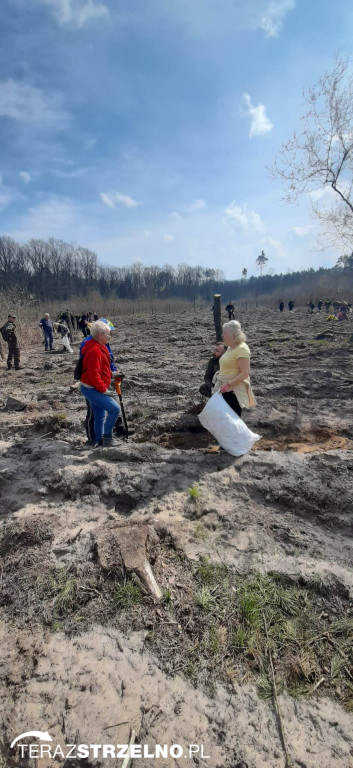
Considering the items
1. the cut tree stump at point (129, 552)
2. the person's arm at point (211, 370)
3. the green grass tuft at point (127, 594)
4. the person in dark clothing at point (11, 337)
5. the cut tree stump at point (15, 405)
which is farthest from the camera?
A: the person in dark clothing at point (11, 337)

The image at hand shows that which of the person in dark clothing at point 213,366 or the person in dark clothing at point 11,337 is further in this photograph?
the person in dark clothing at point 11,337

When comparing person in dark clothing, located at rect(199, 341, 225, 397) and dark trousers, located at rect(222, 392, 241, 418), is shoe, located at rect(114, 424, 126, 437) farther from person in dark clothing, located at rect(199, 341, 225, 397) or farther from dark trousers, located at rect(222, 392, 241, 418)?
dark trousers, located at rect(222, 392, 241, 418)

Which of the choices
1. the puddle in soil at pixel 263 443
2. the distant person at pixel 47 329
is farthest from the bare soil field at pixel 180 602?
the distant person at pixel 47 329

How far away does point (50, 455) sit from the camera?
13.5 feet

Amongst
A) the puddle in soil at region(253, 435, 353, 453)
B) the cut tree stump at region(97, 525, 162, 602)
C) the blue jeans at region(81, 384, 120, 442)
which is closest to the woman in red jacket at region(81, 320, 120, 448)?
the blue jeans at region(81, 384, 120, 442)

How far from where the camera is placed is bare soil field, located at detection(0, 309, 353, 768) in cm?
170

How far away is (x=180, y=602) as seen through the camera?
228cm

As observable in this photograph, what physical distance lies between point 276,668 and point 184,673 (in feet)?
1.73

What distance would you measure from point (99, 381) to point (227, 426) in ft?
5.24

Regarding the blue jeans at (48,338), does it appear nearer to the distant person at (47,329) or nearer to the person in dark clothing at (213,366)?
the distant person at (47,329)

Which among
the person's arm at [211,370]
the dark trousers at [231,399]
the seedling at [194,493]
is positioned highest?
the person's arm at [211,370]

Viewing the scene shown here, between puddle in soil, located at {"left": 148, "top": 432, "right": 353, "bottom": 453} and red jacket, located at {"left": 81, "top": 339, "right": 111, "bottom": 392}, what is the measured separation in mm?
1455

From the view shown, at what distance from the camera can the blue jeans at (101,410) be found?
421cm

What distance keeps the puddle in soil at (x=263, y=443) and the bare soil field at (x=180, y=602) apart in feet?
1.80
